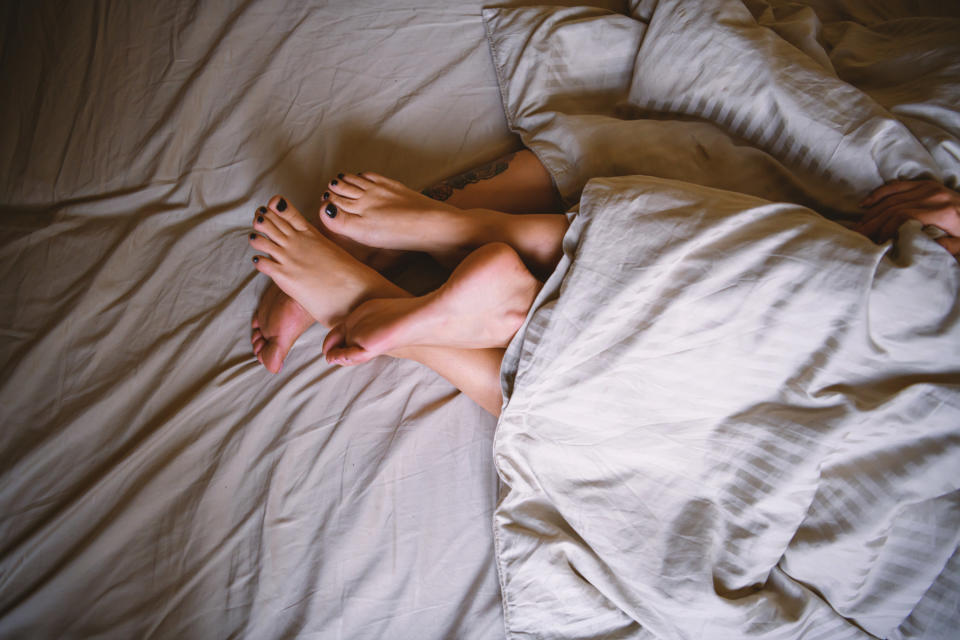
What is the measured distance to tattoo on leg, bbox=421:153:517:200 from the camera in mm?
828

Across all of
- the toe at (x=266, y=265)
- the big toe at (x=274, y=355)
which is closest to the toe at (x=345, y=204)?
the toe at (x=266, y=265)

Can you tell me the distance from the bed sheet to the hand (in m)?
0.55

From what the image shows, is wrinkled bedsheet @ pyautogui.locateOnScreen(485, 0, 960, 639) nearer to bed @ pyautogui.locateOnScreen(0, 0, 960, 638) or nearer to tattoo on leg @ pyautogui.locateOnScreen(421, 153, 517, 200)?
bed @ pyautogui.locateOnScreen(0, 0, 960, 638)

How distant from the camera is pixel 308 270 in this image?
72 centimetres

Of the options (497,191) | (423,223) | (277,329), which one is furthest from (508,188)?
(277,329)

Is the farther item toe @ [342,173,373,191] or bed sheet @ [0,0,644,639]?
toe @ [342,173,373,191]

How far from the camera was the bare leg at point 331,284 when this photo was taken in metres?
0.69

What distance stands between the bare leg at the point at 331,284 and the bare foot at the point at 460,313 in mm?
42

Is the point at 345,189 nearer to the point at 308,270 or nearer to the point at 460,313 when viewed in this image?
the point at 308,270

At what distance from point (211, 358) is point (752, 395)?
29.5 inches

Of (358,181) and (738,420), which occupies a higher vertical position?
(358,181)

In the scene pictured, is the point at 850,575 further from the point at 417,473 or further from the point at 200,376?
the point at 200,376

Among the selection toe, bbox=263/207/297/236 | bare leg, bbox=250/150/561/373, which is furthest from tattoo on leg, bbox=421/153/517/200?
toe, bbox=263/207/297/236

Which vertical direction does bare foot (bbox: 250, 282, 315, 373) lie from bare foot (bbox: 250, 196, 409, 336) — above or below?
below
